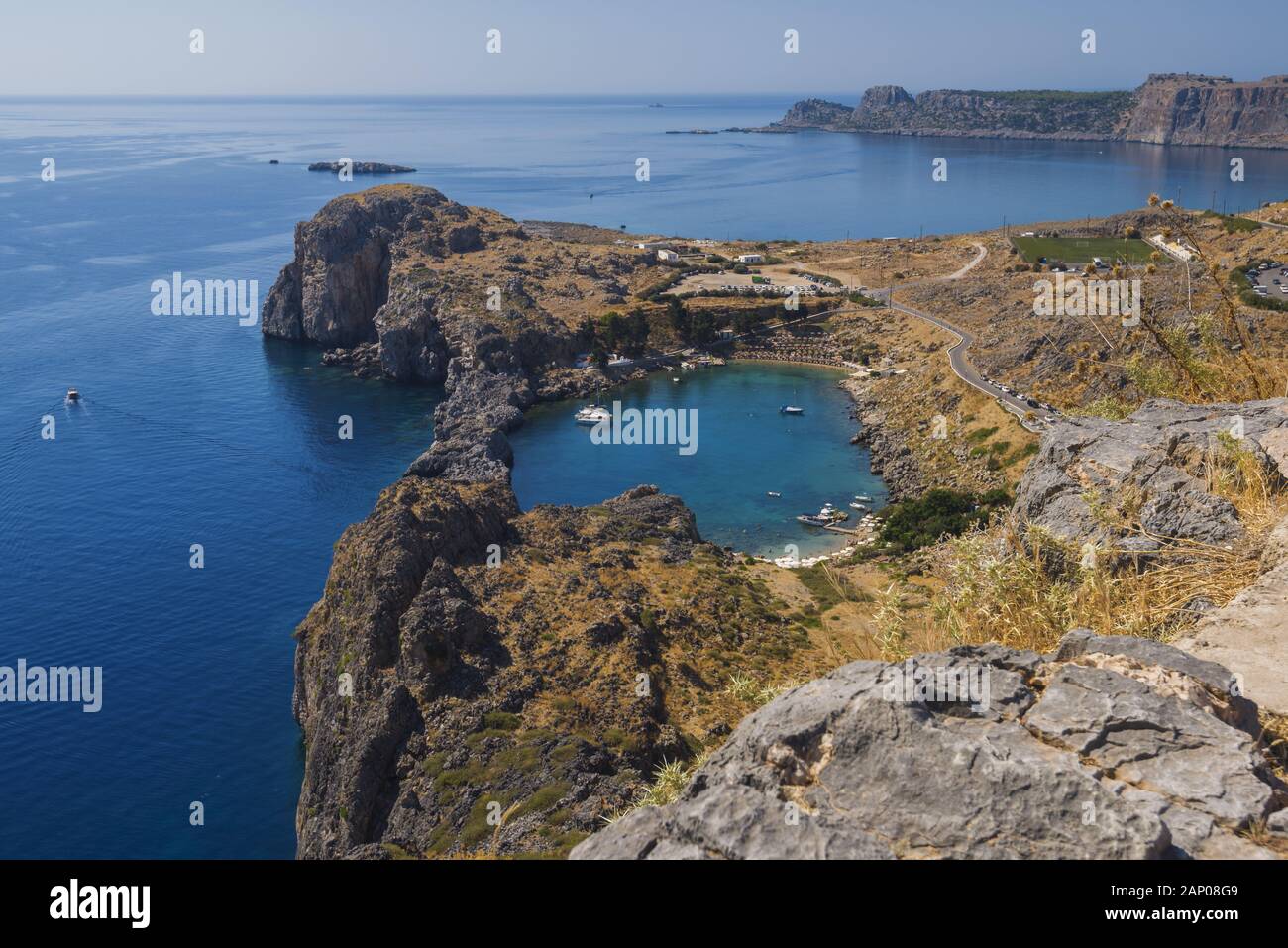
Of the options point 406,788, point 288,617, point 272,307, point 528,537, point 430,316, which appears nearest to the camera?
point 406,788

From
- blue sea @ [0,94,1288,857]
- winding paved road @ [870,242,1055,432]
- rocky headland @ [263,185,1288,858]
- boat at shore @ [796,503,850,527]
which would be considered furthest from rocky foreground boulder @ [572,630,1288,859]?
winding paved road @ [870,242,1055,432]

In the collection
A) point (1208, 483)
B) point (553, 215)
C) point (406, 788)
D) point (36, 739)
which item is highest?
point (553, 215)

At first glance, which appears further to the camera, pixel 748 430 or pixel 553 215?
pixel 553 215

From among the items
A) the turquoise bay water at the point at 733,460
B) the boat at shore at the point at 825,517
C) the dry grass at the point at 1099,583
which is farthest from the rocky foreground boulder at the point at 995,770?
the boat at shore at the point at 825,517

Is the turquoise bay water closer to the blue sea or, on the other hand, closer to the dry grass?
the blue sea

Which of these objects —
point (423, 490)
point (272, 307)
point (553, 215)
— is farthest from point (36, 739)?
point (553, 215)

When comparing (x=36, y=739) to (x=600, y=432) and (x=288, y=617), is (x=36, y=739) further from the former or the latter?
(x=600, y=432)
